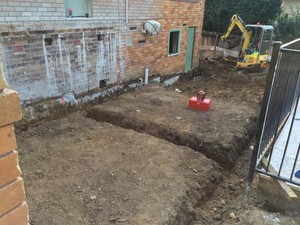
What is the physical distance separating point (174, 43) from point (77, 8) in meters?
4.74

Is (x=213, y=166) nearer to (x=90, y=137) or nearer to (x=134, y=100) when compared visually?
(x=90, y=137)

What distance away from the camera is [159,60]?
370 inches

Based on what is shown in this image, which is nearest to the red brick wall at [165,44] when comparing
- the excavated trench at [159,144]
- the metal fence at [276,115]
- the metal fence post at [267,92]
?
the excavated trench at [159,144]

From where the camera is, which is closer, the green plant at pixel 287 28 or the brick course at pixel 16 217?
the brick course at pixel 16 217

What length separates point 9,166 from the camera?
1132 millimetres

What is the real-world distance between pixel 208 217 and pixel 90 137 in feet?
9.01

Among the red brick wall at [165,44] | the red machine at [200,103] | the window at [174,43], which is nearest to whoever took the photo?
the red machine at [200,103]

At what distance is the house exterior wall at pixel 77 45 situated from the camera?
5.25m

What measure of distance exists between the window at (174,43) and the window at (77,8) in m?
4.15

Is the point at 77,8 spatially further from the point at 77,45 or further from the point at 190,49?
the point at 190,49

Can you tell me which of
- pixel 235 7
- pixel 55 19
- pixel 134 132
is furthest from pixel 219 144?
pixel 235 7

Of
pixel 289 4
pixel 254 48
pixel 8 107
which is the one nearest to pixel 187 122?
pixel 8 107

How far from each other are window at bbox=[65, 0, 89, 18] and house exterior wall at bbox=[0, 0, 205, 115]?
142mm

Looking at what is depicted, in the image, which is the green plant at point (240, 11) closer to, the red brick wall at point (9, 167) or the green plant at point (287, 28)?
the green plant at point (287, 28)
